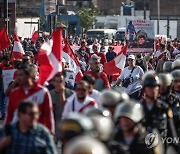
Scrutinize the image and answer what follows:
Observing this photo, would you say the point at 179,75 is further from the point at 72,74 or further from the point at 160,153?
the point at 72,74

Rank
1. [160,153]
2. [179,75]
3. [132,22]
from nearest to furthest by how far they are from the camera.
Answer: [160,153] < [179,75] < [132,22]

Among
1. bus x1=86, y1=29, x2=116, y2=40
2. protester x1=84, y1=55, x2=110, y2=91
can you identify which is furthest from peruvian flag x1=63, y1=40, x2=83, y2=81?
bus x1=86, y1=29, x2=116, y2=40

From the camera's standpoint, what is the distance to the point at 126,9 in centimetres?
8488

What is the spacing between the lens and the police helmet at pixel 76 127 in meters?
6.00

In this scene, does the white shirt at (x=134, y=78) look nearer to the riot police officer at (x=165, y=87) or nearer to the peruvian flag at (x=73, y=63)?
the peruvian flag at (x=73, y=63)

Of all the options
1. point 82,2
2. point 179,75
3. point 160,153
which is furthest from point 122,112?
point 82,2

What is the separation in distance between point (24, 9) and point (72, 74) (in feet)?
222

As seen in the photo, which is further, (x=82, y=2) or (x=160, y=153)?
(x=82, y=2)

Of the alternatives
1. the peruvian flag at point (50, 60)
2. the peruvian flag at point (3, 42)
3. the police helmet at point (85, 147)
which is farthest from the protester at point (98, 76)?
the police helmet at point (85, 147)

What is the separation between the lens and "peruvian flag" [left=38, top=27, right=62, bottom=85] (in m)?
11.5

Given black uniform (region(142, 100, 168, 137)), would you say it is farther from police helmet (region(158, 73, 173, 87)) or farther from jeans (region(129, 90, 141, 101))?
jeans (region(129, 90, 141, 101))

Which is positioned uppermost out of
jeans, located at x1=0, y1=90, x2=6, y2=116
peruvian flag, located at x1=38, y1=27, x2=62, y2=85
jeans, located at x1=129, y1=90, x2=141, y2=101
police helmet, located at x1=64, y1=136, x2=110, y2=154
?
peruvian flag, located at x1=38, y1=27, x2=62, y2=85

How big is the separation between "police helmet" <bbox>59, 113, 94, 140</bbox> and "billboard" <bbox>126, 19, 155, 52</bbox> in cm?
1983

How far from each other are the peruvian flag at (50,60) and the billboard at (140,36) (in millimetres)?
13264
